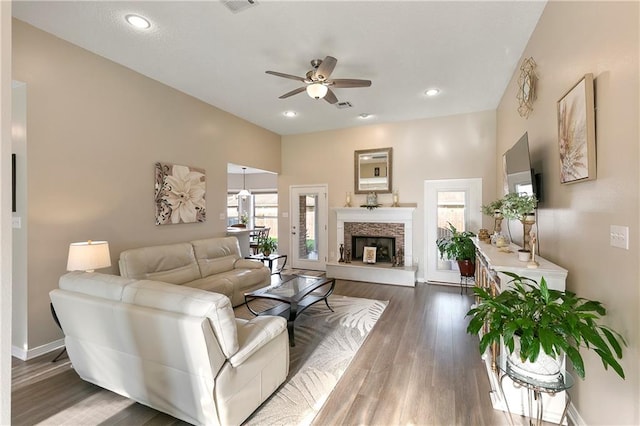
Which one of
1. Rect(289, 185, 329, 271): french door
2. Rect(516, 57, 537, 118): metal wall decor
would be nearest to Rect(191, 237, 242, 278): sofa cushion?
Rect(289, 185, 329, 271): french door

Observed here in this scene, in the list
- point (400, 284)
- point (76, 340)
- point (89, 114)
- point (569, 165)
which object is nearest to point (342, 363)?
point (76, 340)

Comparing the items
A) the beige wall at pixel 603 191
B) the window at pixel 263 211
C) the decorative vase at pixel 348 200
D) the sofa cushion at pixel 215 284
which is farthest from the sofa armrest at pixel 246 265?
the window at pixel 263 211

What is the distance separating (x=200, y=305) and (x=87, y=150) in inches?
107

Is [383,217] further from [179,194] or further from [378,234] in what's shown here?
[179,194]

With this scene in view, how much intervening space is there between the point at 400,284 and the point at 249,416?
4042 millimetres

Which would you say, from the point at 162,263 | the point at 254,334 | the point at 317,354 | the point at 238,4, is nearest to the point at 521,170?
the point at 317,354

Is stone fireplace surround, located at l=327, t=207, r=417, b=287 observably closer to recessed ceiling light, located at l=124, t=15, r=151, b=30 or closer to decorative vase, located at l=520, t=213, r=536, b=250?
decorative vase, located at l=520, t=213, r=536, b=250

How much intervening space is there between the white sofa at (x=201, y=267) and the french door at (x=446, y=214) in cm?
→ 319

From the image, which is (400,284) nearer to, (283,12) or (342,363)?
(342,363)

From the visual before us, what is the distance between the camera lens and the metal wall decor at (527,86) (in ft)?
9.46

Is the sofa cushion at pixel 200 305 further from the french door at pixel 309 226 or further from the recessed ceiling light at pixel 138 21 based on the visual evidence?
the french door at pixel 309 226

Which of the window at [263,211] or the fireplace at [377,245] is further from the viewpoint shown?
the window at [263,211]

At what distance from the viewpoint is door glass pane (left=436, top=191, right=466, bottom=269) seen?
5.55m

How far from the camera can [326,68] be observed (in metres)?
3.06
